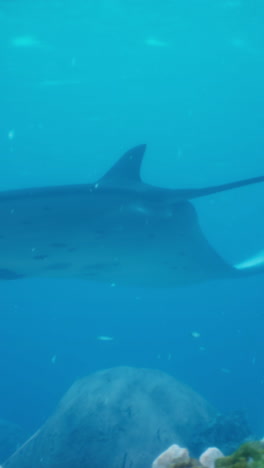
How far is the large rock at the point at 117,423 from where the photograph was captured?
6156 millimetres

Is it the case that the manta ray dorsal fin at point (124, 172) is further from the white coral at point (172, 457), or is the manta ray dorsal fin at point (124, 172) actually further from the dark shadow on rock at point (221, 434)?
the white coral at point (172, 457)

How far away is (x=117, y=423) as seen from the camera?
657 cm

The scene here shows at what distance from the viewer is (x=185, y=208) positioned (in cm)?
633

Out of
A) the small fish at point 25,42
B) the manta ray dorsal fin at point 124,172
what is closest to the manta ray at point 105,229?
the manta ray dorsal fin at point 124,172

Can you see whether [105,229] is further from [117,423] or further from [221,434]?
[221,434]

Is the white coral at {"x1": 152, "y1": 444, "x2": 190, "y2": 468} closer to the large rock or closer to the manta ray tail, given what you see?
the large rock

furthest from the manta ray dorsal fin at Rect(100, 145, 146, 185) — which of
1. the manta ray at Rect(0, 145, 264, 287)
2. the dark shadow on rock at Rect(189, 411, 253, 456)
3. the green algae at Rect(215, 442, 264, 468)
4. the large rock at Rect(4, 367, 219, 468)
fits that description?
the green algae at Rect(215, 442, 264, 468)

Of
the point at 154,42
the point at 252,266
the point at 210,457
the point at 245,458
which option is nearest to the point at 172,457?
the point at 210,457

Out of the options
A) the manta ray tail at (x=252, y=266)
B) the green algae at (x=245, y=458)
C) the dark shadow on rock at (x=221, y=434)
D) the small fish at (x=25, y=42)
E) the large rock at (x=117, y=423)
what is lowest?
the large rock at (x=117, y=423)

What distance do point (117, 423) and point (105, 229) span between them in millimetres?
3055

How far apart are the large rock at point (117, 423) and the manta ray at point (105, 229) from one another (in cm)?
204

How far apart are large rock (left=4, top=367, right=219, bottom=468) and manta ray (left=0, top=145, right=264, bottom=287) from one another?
2044 mm

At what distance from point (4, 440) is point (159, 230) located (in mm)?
14383

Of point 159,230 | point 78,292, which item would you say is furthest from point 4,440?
point 78,292
